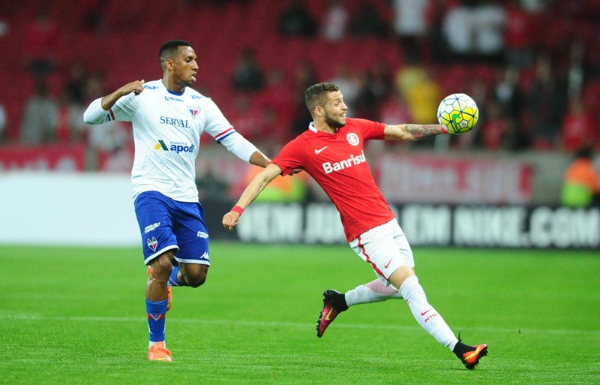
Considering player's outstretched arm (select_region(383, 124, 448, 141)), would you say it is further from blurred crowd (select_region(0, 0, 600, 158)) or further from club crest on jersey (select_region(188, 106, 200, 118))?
blurred crowd (select_region(0, 0, 600, 158))

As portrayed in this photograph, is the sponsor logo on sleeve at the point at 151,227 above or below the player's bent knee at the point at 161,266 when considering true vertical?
above

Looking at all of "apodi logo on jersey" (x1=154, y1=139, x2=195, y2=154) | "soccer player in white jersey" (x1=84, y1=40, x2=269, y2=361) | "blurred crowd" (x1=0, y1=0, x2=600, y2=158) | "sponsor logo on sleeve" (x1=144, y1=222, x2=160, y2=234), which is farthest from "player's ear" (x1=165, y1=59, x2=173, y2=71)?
"blurred crowd" (x1=0, y1=0, x2=600, y2=158)

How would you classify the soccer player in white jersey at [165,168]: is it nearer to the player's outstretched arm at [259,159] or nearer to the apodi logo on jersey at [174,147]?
the apodi logo on jersey at [174,147]

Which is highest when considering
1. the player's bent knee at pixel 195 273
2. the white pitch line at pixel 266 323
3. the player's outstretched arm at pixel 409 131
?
the player's outstretched arm at pixel 409 131

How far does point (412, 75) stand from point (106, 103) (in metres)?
16.0

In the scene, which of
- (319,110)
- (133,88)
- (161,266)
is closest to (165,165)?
(133,88)

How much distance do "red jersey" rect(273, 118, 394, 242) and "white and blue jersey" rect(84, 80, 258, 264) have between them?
2.67 feet

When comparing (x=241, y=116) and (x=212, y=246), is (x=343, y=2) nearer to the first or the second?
(x=241, y=116)

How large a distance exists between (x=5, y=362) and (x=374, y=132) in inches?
146

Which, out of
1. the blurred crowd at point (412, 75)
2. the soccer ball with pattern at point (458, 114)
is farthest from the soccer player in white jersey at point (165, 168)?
the blurred crowd at point (412, 75)

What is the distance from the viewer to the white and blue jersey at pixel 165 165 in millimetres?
8594

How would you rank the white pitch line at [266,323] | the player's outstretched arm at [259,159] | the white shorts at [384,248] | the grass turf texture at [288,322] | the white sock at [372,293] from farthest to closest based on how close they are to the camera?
the white pitch line at [266,323], the player's outstretched arm at [259,159], the white sock at [372,293], the white shorts at [384,248], the grass turf texture at [288,322]

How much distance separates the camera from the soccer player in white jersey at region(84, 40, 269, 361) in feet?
27.8

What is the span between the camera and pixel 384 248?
8586mm
